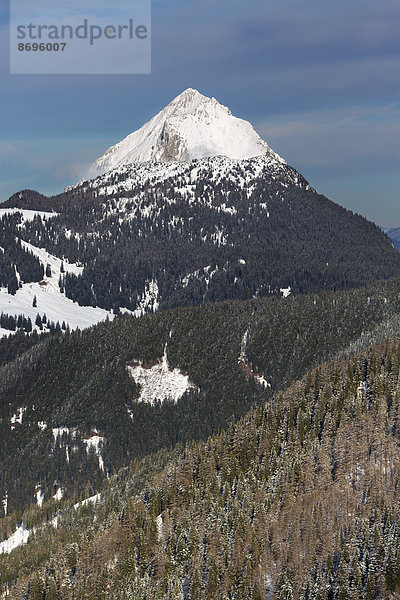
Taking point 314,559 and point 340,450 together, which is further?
point 340,450

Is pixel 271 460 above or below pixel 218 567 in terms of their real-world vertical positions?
above

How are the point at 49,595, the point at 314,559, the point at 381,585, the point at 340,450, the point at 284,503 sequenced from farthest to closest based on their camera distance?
the point at 340,450, the point at 284,503, the point at 49,595, the point at 314,559, the point at 381,585

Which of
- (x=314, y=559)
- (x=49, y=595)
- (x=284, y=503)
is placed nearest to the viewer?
(x=314, y=559)

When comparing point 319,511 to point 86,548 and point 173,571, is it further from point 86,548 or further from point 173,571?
point 86,548

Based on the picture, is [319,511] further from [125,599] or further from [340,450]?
[125,599]

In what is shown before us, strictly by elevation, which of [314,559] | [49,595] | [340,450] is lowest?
[49,595]

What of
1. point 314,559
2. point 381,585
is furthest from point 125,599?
point 381,585

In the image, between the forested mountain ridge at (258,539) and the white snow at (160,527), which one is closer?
the forested mountain ridge at (258,539)

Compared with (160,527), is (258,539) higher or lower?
higher

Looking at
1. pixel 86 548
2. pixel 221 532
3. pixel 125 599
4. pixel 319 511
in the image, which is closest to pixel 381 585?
pixel 319 511

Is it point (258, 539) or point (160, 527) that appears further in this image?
point (160, 527)

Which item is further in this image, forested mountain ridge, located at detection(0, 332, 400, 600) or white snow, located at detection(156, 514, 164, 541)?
white snow, located at detection(156, 514, 164, 541)
